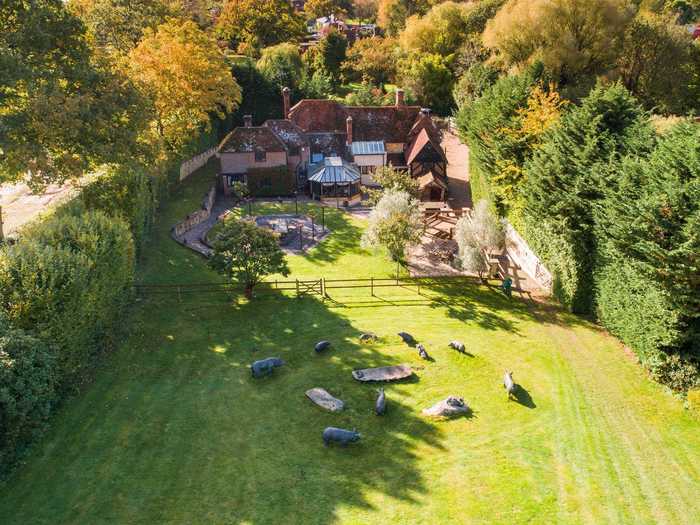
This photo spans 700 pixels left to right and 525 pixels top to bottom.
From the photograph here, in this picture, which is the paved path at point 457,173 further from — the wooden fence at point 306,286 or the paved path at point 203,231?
the paved path at point 203,231

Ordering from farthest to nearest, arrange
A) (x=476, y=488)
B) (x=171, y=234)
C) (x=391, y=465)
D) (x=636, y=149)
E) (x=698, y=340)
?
(x=171, y=234), (x=636, y=149), (x=698, y=340), (x=391, y=465), (x=476, y=488)

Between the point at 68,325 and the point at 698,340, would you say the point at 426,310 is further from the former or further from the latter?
the point at 68,325

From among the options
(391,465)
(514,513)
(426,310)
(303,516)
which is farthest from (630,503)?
(426,310)

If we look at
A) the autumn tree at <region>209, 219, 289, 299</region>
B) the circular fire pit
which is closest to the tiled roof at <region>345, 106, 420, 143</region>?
the circular fire pit

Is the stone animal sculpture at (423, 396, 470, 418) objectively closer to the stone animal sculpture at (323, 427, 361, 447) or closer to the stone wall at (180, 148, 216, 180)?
the stone animal sculpture at (323, 427, 361, 447)

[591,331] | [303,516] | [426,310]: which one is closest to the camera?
[303,516]

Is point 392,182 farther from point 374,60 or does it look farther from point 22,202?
point 374,60
